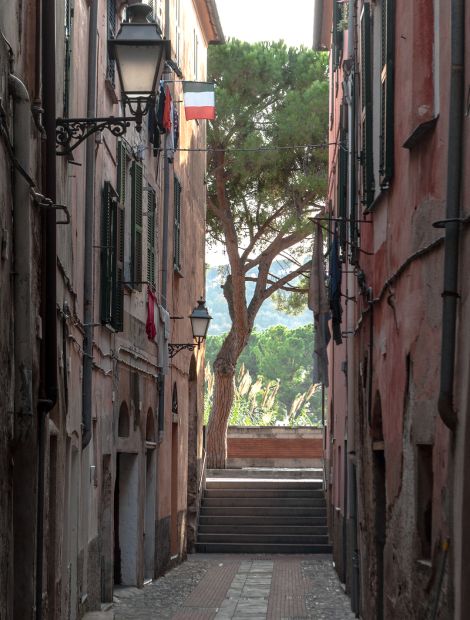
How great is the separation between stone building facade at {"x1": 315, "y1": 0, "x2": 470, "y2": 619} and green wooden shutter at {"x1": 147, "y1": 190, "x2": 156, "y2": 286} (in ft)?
11.5

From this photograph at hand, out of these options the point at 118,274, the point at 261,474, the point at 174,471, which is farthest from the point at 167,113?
the point at 261,474

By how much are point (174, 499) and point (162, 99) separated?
7.47 m

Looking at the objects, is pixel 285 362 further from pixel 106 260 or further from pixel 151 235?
pixel 106 260

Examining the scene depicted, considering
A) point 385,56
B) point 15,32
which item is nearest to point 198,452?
point 385,56

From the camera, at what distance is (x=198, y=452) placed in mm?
27172

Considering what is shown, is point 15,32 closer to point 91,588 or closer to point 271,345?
point 91,588

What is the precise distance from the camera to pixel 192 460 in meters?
26.9

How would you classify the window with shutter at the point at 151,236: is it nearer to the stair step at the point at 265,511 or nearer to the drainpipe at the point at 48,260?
the stair step at the point at 265,511

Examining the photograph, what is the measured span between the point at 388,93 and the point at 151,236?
8.83 m

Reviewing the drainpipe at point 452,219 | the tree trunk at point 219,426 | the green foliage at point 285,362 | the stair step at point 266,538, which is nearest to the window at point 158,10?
the stair step at point 266,538

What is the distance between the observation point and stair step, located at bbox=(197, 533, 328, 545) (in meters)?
25.9

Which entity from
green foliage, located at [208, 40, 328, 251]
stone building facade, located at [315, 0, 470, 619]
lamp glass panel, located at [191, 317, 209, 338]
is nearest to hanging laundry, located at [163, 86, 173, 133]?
lamp glass panel, located at [191, 317, 209, 338]

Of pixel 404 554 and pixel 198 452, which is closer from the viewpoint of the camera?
pixel 404 554

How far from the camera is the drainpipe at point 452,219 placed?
742 cm
